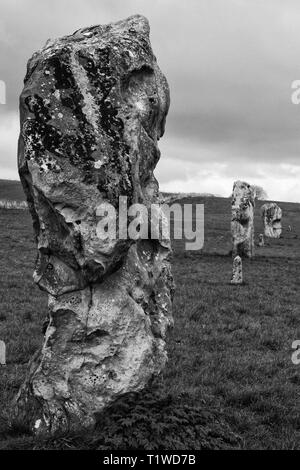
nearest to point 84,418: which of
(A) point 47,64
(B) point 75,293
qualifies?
(B) point 75,293

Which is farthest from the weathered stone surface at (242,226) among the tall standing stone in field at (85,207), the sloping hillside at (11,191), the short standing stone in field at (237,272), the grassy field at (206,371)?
the sloping hillside at (11,191)

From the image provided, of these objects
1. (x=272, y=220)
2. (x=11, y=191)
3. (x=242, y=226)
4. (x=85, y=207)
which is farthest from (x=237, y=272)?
(x=11, y=191)

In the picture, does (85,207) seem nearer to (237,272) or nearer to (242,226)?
(237,272)

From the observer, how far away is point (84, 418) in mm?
7984

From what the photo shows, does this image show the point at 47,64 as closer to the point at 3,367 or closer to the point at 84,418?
the point at 84,418

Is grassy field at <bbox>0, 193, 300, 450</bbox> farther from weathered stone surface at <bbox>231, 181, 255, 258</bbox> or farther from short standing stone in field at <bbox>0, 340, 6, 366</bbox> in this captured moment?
weathered stone surface at <bbox>231, 181, 255, 258</bbox>

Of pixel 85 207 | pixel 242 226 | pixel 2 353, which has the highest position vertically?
pixel 242 226

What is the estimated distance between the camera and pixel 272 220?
157 ft

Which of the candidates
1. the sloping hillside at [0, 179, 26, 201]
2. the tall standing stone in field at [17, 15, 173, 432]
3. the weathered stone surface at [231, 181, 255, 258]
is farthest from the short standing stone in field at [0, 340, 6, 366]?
the sloping hillside at [0, 179, 26, 201]

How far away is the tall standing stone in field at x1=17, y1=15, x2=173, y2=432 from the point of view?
7.82 meters

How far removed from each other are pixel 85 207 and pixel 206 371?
517 centimetres

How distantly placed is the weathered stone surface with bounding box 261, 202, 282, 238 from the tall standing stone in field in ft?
132

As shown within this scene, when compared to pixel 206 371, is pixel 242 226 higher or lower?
higher

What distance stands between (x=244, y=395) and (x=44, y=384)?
3.92 meters
